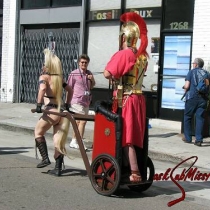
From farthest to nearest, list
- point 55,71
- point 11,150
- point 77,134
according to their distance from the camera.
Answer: point 11,150, point 55,71, point 77,134

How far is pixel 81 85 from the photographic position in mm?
9922

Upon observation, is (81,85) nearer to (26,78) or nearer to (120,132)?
(120,132)

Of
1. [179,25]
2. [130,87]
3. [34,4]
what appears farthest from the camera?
[34,4]

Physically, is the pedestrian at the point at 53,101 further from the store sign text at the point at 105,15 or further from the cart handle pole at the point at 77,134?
the store sign text at the point at 105,15

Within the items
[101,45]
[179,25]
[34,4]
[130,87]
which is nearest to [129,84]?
[130,87]

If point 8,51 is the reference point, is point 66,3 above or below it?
above

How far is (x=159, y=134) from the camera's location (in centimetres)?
1179

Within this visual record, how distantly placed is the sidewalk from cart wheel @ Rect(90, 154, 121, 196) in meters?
2.77

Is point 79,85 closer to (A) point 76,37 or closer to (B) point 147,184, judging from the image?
(B) point 147,184

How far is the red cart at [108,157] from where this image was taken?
6352mm

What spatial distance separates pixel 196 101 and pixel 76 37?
5.47 metres

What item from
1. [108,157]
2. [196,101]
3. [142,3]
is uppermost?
[142,3]

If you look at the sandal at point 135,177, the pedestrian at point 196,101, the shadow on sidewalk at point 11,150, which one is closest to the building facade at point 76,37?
the pedestrian at point 196,101

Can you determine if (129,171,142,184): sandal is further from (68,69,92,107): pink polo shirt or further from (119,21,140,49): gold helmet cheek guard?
(68,69,92,107): pink polo shirt
